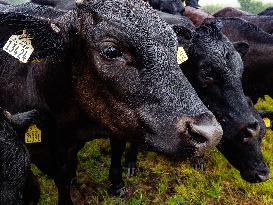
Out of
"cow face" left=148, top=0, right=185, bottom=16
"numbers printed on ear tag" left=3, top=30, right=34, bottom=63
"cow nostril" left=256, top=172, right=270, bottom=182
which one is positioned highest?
"numbers printed on ear tag" left=3, top=30, right=34, bottom=63

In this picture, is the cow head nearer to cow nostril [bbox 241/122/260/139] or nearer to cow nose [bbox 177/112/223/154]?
cow nose [bbox 177/112/223/154]

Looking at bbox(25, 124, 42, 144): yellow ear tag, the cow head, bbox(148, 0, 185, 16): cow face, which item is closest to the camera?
the cow head

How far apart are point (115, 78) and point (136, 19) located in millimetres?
463

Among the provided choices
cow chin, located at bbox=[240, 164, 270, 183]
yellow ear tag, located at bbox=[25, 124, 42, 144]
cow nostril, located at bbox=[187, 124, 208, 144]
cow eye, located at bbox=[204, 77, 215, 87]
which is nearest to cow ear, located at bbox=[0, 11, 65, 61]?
yellow ear tag, located at bbox=[25, 124, 42, 144]

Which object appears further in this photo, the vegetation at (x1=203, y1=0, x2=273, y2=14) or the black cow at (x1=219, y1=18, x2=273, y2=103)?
the vegetation at (x1=203, y1=0, x2=273, y2=14)

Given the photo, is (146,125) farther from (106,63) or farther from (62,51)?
(62,51)

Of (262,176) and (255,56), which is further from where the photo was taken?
(255,56)

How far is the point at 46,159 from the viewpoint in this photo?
4062 mm

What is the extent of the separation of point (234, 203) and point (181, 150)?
2586 mm

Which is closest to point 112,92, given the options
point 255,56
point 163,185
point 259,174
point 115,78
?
point 115,78

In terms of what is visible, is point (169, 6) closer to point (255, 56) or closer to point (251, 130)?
point (255, 56)

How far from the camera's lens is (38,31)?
3.12 m

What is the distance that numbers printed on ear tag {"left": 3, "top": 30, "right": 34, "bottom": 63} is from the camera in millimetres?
3154

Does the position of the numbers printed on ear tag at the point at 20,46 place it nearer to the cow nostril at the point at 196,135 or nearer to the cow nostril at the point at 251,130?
the cow nostril at the point at 196,135
